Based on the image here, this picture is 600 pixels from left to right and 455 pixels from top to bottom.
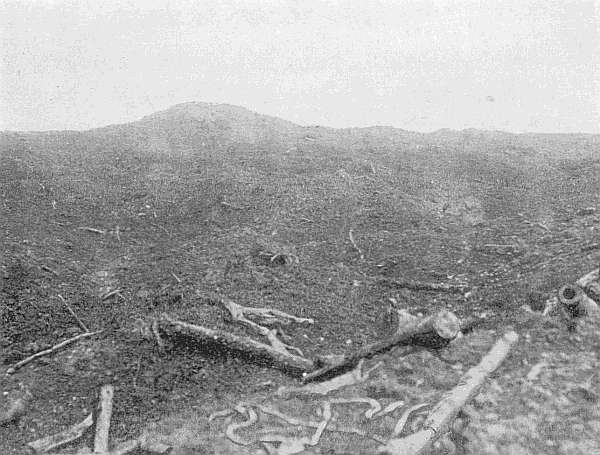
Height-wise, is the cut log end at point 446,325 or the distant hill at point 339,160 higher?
the distant hill at point 339,160

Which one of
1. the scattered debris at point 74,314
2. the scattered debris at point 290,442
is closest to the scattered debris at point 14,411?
the scattered debris at point 74,314

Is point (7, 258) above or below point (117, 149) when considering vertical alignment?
below

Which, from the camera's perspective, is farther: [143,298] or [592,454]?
[143,298]

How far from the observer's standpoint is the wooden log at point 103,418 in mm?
3320

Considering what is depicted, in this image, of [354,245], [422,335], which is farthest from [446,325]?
[354,245]

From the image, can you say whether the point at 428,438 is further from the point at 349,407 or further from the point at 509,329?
the point at 509,329

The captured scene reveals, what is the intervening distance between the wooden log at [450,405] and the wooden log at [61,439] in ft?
7.96

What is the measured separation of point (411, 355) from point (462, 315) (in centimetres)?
120

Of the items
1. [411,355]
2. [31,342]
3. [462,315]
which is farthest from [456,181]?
[31,342]

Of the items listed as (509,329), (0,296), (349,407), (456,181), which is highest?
(456,181)

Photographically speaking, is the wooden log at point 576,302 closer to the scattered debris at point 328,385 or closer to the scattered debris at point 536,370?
the scattered debris at point 536,370

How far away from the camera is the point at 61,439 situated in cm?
341

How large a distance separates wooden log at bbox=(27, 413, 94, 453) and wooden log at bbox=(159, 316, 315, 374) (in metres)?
1.30

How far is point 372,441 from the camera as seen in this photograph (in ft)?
10.3
